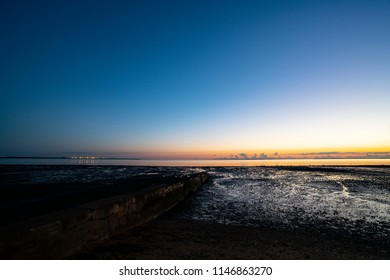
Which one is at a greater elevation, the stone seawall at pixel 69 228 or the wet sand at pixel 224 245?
the stone seawall at pixel 69 228

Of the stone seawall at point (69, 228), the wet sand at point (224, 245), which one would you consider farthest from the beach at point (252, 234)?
the stone seawall at point (69, 228)

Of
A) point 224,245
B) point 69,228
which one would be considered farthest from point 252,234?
point 69,228

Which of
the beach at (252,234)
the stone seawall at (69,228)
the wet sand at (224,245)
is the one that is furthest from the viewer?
the beach at (252,234)

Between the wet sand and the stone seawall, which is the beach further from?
the stone seawall

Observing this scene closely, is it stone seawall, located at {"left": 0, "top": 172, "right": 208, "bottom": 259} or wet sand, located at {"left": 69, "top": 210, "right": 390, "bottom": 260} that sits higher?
stone seawall, located at {"left": 0, "top": 172, "right": 208, "bottom": 259}

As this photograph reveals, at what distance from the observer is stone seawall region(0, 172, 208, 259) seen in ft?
10.2

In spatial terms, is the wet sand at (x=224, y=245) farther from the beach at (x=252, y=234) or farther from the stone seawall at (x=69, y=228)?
the stone seawall at (x=69, y=228)

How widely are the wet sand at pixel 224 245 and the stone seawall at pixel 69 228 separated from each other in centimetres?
23

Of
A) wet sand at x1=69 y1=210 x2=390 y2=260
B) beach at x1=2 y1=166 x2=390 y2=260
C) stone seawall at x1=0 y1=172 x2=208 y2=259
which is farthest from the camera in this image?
beach at x1=2 y1=166 x2=390 y2=260

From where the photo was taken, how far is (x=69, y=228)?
12.7ft

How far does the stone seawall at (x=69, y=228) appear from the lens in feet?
10.2

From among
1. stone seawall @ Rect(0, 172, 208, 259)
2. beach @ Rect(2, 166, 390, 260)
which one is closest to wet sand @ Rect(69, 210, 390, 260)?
beach @ Rect(2, 166, 390, 260)

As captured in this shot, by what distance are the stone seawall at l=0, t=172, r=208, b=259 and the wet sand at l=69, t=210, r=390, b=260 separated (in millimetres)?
234
